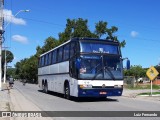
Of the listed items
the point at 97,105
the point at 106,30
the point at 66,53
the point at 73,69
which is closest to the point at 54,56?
the point at 66,53

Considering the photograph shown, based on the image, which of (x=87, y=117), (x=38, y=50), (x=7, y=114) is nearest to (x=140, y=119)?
(x=87, y=117)

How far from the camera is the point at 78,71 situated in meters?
21.7

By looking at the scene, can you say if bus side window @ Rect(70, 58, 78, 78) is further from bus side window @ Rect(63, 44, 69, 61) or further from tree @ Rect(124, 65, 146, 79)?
tree @ Rect(124, 65, 146, 79)

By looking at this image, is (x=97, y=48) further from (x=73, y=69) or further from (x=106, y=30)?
(x=106, y=30)

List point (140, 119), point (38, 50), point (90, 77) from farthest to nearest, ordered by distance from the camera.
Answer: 1. point (38, 50)
2. point (90, 77)
3. point (140, 119)

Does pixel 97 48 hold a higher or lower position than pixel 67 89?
higher

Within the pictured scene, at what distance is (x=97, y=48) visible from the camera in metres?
22.4

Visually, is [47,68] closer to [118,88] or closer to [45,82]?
[45,82]

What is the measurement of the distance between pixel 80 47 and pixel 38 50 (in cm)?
6520

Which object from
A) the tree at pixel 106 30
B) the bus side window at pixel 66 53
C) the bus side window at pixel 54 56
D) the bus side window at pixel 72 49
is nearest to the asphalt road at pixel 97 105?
the bus side window at pixel 72 49

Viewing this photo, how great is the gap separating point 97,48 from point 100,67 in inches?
50.1

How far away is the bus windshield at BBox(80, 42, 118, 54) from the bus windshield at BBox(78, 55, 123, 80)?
356 millimetres

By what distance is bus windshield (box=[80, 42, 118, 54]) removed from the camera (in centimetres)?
2216

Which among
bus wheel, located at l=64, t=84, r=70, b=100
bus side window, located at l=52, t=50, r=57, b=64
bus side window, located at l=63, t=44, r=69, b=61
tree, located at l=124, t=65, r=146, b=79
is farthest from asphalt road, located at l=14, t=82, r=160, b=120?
tree, located at l=124, t=65, r=146, b=79
